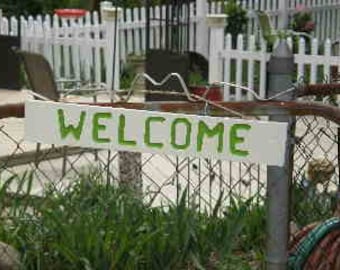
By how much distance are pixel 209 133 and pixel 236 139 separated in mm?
80

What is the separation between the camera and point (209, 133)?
240 cm

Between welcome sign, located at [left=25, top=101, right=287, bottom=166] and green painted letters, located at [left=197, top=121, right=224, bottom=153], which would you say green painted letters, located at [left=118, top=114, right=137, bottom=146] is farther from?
green painted letters, located at [left=197, top=121, right=224, bottom=153]

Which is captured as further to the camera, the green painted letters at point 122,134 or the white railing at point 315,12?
the white railing at point 315,12

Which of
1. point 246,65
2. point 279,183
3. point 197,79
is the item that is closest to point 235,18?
point 197,79

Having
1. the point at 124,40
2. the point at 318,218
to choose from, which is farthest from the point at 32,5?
the point at 318,218

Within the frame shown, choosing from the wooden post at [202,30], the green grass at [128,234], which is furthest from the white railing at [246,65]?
the green grass at [128,234]

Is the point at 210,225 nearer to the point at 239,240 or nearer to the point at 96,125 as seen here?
the point at 239,240

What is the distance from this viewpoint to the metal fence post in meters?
2.48

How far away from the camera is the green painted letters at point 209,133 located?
7.85 feet

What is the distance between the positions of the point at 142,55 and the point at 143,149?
32.6 ft

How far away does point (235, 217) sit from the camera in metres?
3.24

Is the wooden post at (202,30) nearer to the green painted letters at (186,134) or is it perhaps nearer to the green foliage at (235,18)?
the green foliage at (235,18)

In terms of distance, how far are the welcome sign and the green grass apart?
612mm

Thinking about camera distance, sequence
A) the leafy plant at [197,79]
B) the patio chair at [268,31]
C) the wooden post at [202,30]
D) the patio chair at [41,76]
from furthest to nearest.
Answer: the wooden post at [202,30], the patio chair at [268,31], the leafy plant at [197,79], the patio chair at [41,76]
